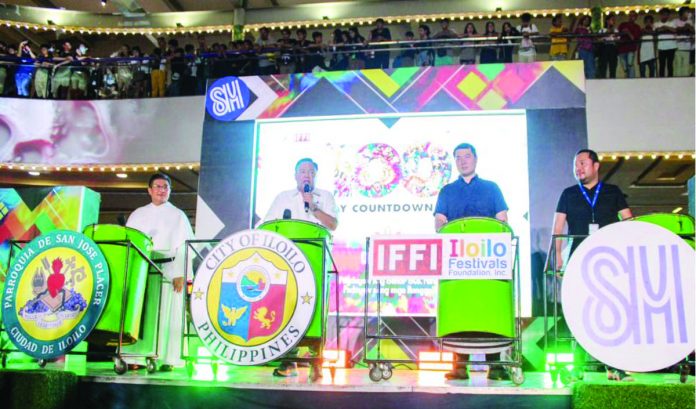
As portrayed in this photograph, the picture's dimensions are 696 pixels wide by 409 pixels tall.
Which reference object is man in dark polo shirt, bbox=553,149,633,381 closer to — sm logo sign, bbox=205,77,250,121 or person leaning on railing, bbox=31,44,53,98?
sm logo sign, bbox=205,77,250,121

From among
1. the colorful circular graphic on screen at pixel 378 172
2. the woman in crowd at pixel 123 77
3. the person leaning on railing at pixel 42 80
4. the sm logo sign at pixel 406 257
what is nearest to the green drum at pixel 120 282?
the sm logo sign at pixel 406 257

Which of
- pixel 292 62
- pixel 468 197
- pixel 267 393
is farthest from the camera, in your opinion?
pixel 292 62

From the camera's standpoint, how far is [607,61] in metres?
10.2

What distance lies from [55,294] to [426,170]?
171 inches

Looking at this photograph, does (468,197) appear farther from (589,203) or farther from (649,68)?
(649,68)

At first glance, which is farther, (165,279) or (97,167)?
(97,167)

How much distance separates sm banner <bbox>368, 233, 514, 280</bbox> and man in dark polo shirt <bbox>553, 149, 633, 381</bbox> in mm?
1404

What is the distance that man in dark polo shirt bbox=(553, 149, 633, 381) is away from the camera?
5.73 m

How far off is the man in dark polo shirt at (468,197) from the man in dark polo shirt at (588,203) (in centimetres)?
64

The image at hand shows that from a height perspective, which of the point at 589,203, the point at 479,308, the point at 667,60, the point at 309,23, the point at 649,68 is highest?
the point at 309,23

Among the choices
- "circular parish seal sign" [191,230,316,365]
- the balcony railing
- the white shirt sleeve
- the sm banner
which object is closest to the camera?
"circular parish seal sign" [191,230,316,365]

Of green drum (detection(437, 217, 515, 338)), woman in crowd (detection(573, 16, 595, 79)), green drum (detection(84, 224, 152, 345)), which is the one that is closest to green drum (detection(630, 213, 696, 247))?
green drum (detection(437, 217, 515, 338))

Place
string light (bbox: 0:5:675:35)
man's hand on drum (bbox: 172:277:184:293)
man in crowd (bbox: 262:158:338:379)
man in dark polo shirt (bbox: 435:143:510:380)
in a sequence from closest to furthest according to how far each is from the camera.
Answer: man's hand on drum (bbox: 172:277:184:293)
man in dark polo shirt (bbox: 435:143:510:380)
man in crowd (bbox: 262:158:338:379)
string light (bbox: 0:5:675:35)

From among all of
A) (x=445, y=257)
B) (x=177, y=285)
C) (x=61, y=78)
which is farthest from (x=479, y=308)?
(x=61, y=78)
